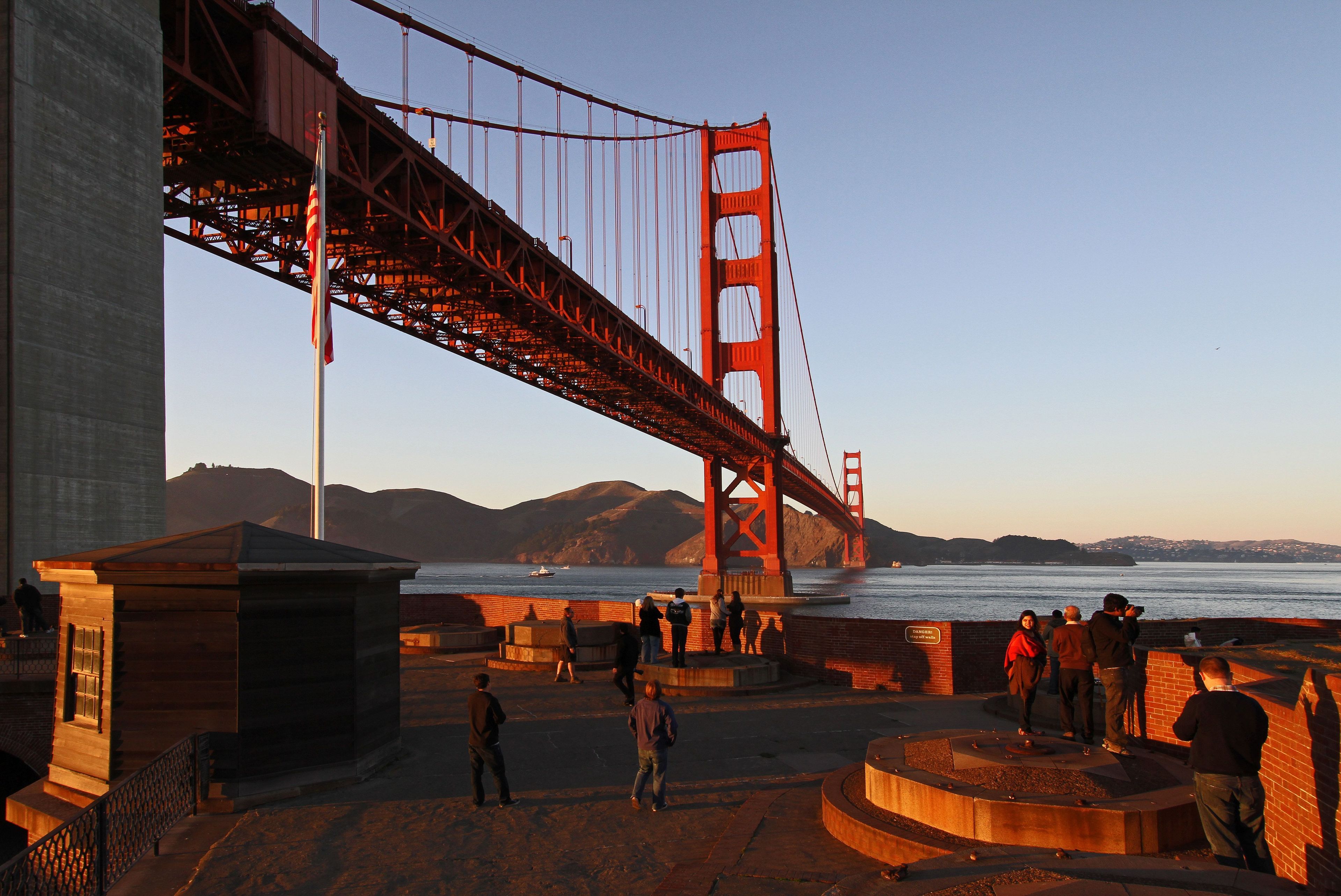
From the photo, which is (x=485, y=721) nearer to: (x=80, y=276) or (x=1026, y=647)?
(x=1026, y=647)

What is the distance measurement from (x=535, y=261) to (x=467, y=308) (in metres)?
2.83

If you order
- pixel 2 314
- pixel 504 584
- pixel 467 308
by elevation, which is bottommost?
pixel 504 584

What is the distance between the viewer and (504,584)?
117 meters

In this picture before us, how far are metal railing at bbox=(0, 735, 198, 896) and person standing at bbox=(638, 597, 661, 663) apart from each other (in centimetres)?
779

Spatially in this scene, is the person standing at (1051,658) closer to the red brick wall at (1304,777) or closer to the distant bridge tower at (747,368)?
the red brick wall at (1304,777)

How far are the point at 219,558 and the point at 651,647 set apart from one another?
27.1 ft

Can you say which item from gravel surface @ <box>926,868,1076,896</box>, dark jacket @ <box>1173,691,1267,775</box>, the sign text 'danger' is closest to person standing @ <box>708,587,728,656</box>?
the sign text 'danger'

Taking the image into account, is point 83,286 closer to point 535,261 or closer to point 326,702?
point 326,702

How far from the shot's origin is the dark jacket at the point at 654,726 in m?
7.34

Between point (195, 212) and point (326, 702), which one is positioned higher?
point (195, 212)

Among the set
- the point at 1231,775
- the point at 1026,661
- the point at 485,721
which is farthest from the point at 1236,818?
the point at 485,721

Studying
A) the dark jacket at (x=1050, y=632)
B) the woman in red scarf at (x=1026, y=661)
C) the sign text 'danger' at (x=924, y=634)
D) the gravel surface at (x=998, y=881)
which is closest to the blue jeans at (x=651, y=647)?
the sign text 'danger' at (x=924, y=634)

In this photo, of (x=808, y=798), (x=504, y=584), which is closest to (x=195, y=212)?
(x=808, y=798)

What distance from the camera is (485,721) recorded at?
738 cm
